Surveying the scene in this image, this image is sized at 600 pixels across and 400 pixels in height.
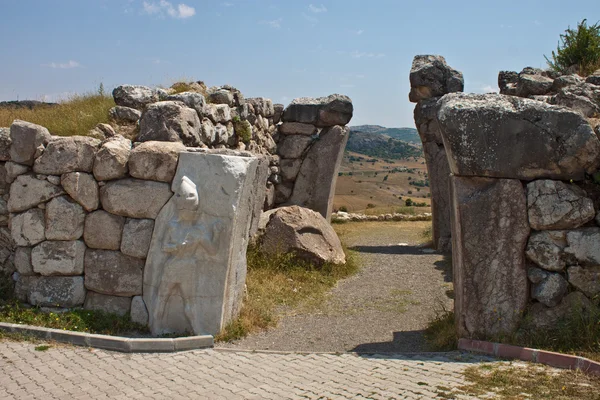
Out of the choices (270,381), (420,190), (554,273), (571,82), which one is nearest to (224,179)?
(270,381)

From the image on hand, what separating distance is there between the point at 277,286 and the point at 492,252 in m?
3.60

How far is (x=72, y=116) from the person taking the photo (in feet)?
26.9

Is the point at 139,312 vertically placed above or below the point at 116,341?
above

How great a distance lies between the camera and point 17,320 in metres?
6.43

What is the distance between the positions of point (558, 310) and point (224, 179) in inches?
143

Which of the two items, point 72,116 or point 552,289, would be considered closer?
point 552,289

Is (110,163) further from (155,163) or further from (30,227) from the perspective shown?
(30,227)

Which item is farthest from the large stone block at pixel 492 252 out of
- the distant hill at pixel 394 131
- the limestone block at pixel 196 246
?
the distant hill at pixel 394 131

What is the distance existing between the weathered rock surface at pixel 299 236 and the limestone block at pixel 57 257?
12.5 feet

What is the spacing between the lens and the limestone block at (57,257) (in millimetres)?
6672

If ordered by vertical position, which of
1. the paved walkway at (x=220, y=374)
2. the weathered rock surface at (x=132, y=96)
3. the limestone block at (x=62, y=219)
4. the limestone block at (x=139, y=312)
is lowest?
the paved walkway at (x=220, y=374)

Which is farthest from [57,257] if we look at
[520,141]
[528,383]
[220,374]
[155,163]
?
[520,141]

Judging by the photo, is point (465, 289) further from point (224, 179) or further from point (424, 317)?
point (224, 179)

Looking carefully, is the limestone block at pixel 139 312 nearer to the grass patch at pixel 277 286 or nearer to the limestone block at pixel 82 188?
the grass patch at pixel 277 286
